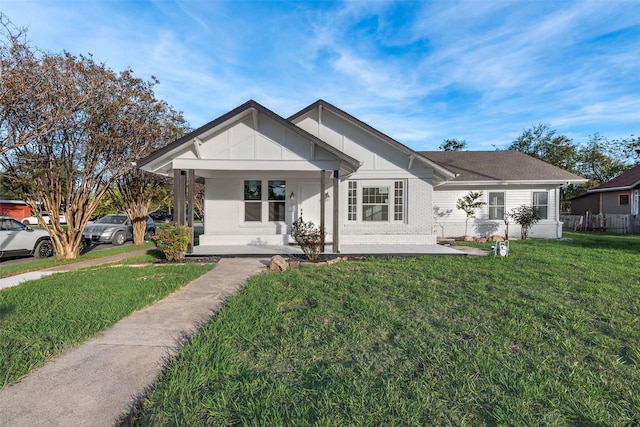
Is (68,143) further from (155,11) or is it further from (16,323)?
(16,323)

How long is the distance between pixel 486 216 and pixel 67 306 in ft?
52.7

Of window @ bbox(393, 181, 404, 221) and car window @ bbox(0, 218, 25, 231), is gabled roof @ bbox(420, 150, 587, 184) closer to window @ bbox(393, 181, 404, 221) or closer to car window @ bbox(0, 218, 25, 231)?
window @ bbox(393, 181, 404, 221)

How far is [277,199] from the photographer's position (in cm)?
1162

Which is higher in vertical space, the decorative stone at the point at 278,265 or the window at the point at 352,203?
the window at the point at 352,203

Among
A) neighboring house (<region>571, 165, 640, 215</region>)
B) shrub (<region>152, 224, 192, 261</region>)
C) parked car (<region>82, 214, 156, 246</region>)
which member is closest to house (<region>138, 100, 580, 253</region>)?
shrub (<region>152, 224, 192, 261</region>)

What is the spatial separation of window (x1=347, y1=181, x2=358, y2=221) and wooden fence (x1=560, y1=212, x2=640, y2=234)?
19341 mm

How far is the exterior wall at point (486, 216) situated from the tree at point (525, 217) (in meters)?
0.26

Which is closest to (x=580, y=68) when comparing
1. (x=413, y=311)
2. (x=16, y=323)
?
(x=413, y=311)

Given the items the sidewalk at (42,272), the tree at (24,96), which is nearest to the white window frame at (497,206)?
the sidewalk at (42,272)

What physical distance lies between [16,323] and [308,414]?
14.3 feet

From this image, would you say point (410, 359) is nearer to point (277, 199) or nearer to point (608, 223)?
point (277, 199)

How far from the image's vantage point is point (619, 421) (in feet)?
7.27

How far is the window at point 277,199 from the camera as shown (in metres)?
11.6

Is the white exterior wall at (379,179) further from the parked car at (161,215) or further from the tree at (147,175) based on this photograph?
the parked car at (161,215)
